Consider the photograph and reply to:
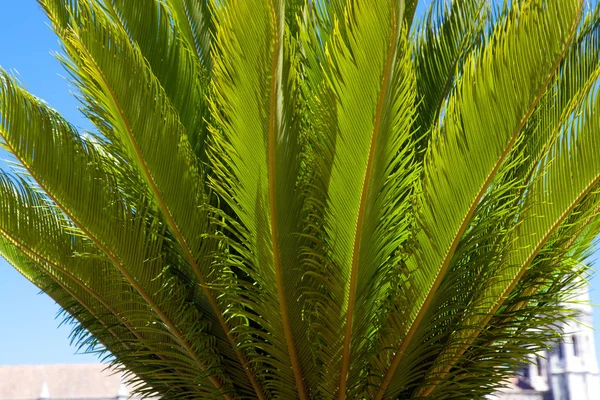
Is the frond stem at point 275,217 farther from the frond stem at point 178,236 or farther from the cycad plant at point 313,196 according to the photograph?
the frond stem at point 178,236

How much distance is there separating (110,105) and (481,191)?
1632 millimetres

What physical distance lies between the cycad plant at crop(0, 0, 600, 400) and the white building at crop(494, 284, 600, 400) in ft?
31.4

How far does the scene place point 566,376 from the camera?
1338 centimetres

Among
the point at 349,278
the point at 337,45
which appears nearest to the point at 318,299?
the point at 349,278

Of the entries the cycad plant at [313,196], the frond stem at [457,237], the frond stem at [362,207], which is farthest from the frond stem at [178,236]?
the frond stem at [457,237]

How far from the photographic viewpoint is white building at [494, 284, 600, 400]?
42.4 ft

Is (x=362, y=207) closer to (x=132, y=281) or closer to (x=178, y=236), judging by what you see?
(x=178, y=236)

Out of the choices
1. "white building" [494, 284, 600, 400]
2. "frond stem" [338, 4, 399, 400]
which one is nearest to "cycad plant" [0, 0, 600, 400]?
"frond stem" [338, 4, 399, 400]

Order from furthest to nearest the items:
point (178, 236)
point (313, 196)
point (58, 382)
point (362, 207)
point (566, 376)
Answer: point (566, 376) → point (58, 382) → point (178, 236) → point (313, 196) → point (362, 207)

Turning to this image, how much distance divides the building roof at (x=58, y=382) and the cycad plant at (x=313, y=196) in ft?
22.9

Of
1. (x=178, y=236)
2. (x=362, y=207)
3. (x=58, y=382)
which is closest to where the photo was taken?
(x=362, y=207)

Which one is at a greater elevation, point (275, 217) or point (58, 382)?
point (58, 382)

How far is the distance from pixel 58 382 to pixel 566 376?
346 inches

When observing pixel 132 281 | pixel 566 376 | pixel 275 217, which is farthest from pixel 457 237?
pixel 566 376
